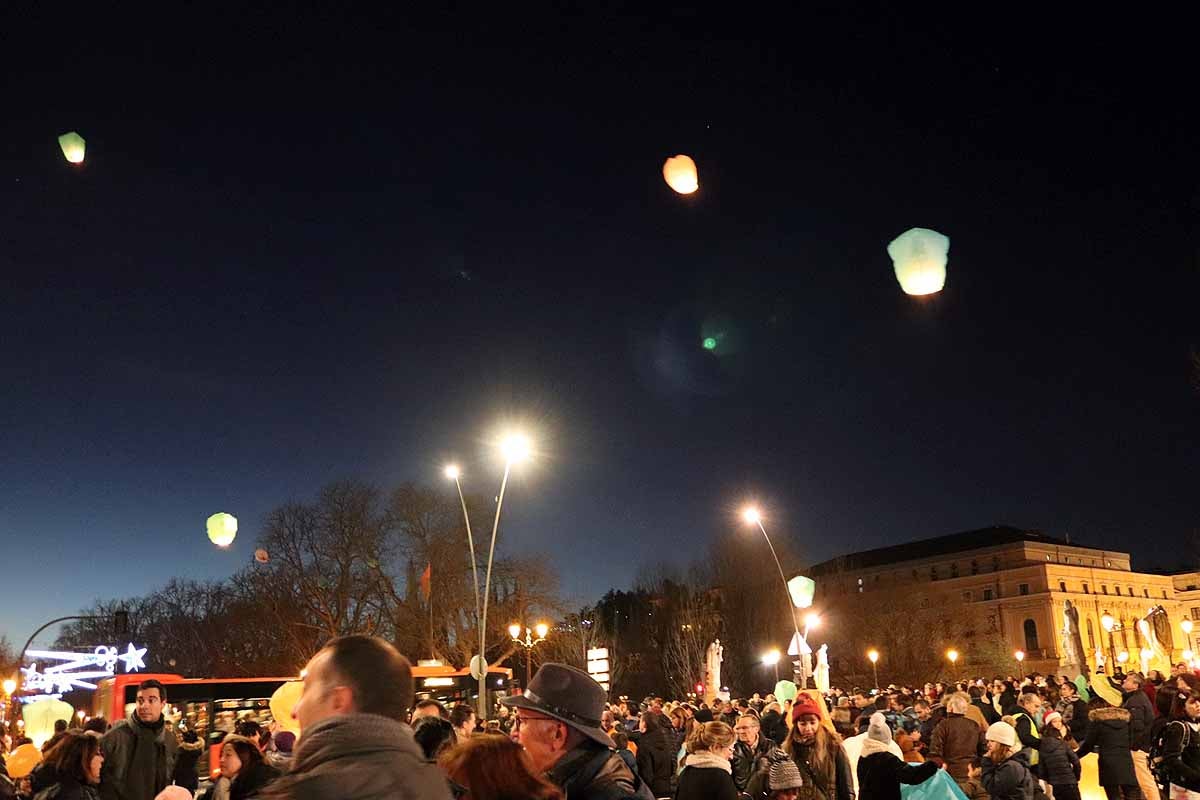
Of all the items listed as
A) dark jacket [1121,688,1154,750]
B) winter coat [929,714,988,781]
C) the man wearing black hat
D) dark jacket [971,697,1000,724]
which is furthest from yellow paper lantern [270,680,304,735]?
dark jacket [1121,688,1154,750]

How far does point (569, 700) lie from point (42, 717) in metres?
12.5

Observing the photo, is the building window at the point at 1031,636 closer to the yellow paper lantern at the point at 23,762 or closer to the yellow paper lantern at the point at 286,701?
the yellow paper lantern at the point at 23,762

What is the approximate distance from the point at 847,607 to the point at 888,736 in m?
83.6

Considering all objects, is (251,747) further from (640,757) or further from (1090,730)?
(1090,730)

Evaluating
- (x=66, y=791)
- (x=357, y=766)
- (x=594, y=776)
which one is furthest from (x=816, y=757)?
(x=357, y=766)

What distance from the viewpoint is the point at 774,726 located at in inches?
563

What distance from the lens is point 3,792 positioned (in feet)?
18.8

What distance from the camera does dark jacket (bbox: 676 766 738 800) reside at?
6.57 metres

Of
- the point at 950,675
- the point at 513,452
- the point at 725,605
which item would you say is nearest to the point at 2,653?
the point at 725,605

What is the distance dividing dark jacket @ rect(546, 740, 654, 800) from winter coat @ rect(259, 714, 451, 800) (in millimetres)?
1206

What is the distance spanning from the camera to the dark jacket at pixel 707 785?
21.5 ft

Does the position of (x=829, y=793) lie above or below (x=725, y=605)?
below

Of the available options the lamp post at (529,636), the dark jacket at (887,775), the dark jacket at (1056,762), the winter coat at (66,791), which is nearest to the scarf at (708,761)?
the dark jacket at (887,775)

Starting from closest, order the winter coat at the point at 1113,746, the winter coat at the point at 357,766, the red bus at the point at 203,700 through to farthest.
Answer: the winter coat at the point at 357,766, the winter coat at the point at 1113,746, the red bus at the point at 203,700
